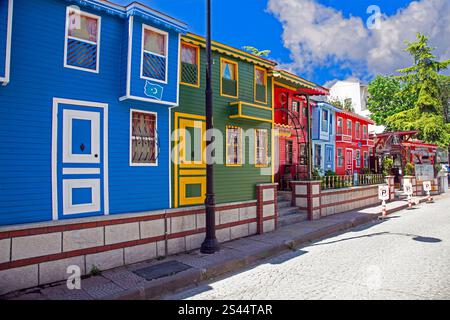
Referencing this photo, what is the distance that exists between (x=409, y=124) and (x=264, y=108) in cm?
2461

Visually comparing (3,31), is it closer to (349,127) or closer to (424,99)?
(349,127)

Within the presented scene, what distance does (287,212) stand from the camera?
12.7 meters

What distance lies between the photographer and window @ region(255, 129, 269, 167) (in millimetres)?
10867

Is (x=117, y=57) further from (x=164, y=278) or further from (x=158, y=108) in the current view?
(x=164, y=278)

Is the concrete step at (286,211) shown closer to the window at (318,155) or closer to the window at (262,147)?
the window at (262,147)

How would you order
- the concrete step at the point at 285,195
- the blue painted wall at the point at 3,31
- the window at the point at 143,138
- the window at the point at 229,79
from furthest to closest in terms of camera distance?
the concrete step at the point at 285,195, the window at the point at 229,79, the window at the point at 143,138, the blue painted wall at the point at 3,31

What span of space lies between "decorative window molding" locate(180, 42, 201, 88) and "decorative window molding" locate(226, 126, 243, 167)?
6.28 ft

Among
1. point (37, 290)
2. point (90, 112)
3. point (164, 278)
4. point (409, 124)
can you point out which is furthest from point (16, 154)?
point (409, 124)

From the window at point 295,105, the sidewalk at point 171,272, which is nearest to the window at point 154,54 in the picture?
the sidewalk at point 171,272

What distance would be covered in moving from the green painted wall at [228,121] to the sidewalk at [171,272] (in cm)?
154

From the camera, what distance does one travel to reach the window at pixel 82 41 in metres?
6.43

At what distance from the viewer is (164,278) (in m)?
6.05

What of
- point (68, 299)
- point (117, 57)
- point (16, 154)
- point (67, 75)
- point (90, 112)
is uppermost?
point (117, 57)

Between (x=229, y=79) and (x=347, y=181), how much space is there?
9.87m
